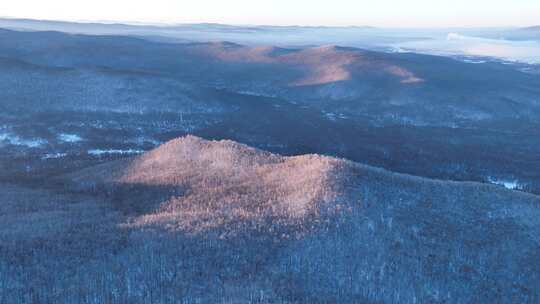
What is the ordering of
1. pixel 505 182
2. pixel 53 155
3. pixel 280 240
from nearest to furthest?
pixel 280 240
pixel 505 182
pixel 53 155

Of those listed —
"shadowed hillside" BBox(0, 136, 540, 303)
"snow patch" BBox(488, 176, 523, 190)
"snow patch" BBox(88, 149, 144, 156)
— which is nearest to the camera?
"shadowed hillside" BBox(0, 136, 540, 303)

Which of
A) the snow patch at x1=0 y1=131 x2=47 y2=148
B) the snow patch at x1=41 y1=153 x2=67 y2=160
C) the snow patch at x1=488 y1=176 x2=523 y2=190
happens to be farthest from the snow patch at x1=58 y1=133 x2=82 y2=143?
the snow patch at x1=488 y1=176 x2=523 y2=190

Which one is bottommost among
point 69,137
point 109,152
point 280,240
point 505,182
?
point 505,182

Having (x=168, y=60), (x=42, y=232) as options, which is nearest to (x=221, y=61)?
(x=168, y=60)

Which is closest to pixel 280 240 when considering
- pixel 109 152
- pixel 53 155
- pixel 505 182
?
pixel 109 152

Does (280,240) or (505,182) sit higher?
(280,240)

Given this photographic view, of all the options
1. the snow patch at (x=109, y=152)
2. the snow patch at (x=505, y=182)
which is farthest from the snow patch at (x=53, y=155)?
the snow patch at (x=505, y=182)

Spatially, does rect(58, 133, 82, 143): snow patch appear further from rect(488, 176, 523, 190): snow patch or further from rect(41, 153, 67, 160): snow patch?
rect(488, 176, 523, 190): snow patch

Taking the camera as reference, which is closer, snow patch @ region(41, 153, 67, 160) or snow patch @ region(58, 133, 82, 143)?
snow patch @ region(41, 153, 67, 160)

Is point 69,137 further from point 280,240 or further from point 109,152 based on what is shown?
point 280,240

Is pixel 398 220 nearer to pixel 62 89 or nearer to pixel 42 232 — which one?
pixel 42 232
